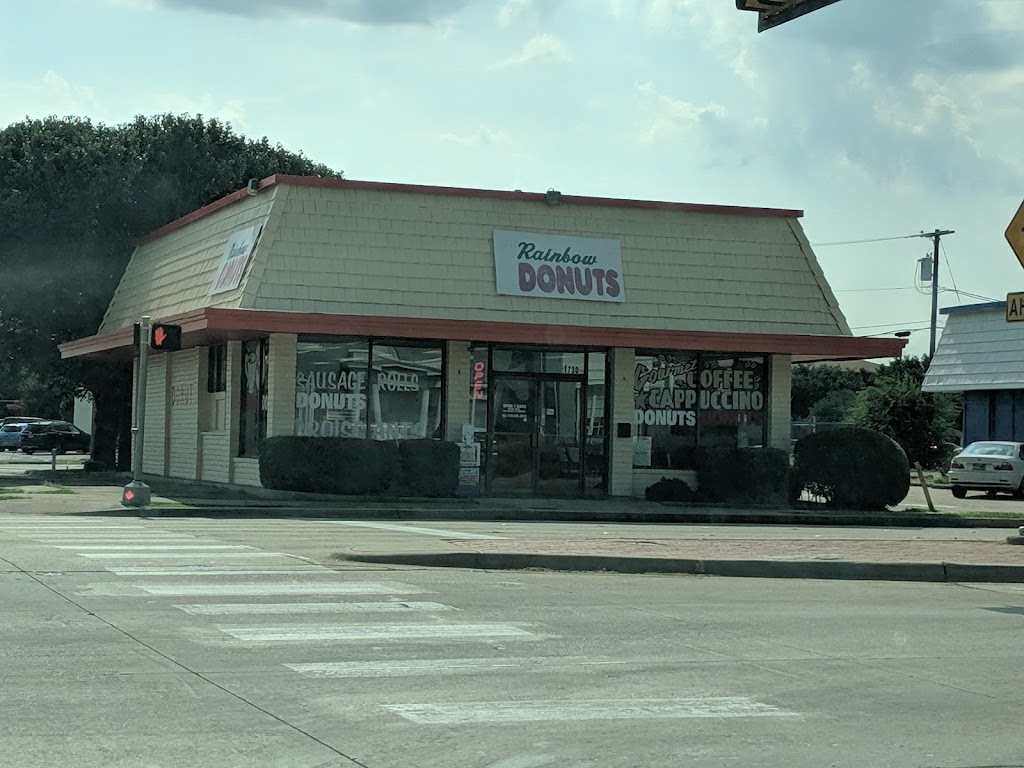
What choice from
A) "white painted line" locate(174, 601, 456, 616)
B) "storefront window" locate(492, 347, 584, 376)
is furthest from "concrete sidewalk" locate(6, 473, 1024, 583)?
"white painted line" locate(174, 601, 456, 616)

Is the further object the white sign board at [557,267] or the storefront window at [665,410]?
the storefront window at [665,410]

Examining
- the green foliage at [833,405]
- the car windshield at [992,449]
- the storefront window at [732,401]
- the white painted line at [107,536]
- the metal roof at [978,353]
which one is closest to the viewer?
the white painted line at [107,536]

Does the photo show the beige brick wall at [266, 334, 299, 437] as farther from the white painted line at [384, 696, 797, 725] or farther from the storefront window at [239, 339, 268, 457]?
the white painted line at [384, 696, 797, 725]

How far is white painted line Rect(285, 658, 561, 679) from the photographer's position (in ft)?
28.7

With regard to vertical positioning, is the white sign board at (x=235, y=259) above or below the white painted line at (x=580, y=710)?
above

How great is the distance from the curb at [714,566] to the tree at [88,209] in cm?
2373

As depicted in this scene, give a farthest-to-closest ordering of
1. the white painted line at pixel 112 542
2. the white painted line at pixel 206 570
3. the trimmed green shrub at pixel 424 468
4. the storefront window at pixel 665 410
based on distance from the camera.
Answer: the storefront window at pixel 665 410 → the trimmed green shrub at pixel 424 468 → the white painted line at pixel 112 542 → the white painted line at pixel 206 570

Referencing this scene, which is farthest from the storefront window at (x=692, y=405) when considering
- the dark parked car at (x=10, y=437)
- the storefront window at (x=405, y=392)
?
the dark parked car at (x=10, y=437)

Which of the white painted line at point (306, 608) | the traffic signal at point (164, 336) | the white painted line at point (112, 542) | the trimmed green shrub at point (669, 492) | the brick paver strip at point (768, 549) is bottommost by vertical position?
the white painted line at point (306, 608)

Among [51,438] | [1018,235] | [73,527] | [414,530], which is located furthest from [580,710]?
[51,438]

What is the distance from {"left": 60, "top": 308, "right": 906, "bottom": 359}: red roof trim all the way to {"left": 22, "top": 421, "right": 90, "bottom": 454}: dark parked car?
33.3m

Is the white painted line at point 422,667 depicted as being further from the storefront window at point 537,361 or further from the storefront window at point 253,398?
the storefront window at point 537,361

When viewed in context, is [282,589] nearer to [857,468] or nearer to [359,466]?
[359,466]

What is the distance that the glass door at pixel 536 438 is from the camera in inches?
1107
